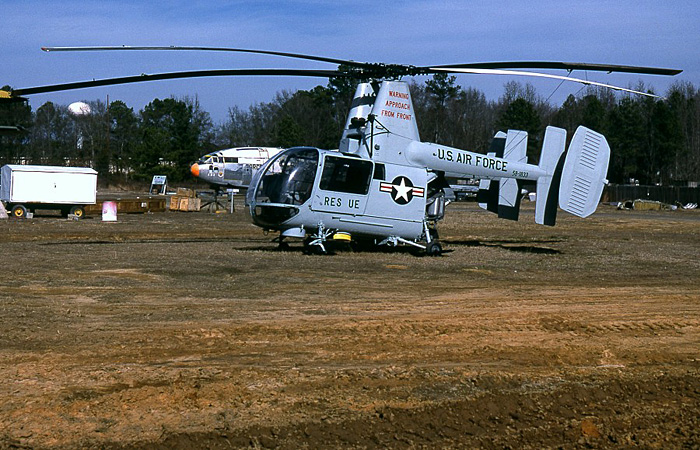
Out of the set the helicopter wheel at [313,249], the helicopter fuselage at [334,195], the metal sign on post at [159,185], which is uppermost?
the helicopter fuselage at [334,195]

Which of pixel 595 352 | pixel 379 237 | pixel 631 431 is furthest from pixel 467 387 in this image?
pixel 379 237

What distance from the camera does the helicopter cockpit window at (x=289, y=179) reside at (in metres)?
16.9

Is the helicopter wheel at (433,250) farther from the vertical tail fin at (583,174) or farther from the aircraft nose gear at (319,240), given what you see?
the vertical tail fin at (583,174)

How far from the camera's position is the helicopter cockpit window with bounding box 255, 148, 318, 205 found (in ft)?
55.5

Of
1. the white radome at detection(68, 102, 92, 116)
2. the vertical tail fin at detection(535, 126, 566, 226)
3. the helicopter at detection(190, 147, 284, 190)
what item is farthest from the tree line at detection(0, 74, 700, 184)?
the vertical tail fin at detection(535, 126, 566, 226)

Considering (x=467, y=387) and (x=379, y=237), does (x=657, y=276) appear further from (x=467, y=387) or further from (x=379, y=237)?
(x=467, y=387)

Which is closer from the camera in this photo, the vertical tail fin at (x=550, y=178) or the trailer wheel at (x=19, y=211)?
the vertical tail fin at (x=550, y=178)

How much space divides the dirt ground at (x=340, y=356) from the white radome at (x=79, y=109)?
10990cm

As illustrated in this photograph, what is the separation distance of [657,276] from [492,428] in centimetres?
1103

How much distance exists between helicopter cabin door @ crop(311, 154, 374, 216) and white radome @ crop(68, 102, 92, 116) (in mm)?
109486

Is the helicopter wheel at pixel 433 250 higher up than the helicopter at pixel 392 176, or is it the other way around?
the helicopter at pixel 392 176

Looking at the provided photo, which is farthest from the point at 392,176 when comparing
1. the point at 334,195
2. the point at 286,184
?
the point at 286,184

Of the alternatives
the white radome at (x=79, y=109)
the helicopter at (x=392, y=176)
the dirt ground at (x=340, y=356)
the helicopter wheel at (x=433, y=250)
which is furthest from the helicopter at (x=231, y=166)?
the white radome at (x=79, y=109)

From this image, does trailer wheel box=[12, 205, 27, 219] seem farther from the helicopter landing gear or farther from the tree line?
the tree line
